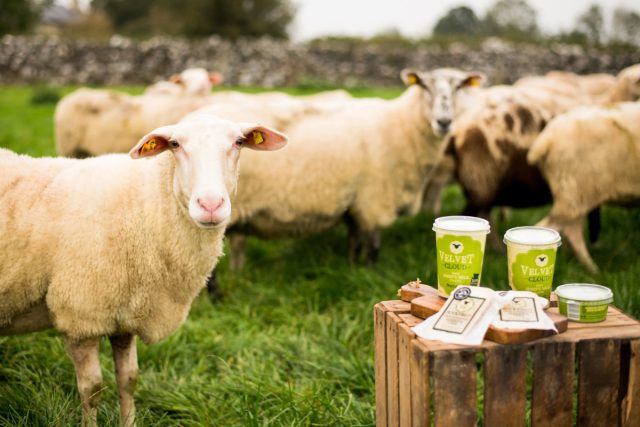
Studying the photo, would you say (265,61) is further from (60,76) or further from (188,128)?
(188,128)

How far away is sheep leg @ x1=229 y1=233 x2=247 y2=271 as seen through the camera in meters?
5.20

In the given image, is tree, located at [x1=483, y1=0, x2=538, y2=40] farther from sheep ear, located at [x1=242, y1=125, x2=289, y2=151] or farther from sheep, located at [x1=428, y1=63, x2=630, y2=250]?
sheep ear, located at [x1=242, y1=125, x2=289, y2=151]

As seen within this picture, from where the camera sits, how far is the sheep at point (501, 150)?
16.6 ft

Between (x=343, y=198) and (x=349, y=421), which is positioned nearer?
(x=349, y=421)

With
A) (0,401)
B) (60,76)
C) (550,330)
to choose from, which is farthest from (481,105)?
(60,76)

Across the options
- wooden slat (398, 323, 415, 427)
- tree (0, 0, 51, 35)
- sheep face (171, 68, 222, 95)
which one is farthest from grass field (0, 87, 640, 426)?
tree (0, 0, 51, 35)

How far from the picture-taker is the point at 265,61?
18.1 meters

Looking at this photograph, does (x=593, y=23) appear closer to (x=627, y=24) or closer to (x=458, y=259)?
(x=627, y=24)

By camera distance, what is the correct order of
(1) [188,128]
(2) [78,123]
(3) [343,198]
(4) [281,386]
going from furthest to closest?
(2) [78,123] → (3) [343,198] → (4) [281,386] → (1) [188,128]

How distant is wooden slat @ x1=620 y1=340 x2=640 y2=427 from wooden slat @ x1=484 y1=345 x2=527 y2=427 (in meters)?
0.37

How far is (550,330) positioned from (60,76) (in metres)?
18.5

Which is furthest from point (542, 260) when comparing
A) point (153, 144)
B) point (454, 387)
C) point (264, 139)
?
point (153, 144)

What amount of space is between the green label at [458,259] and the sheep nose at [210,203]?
31.8 inches

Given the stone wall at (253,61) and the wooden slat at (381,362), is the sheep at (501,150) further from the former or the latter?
the stone wall at (253,61)
